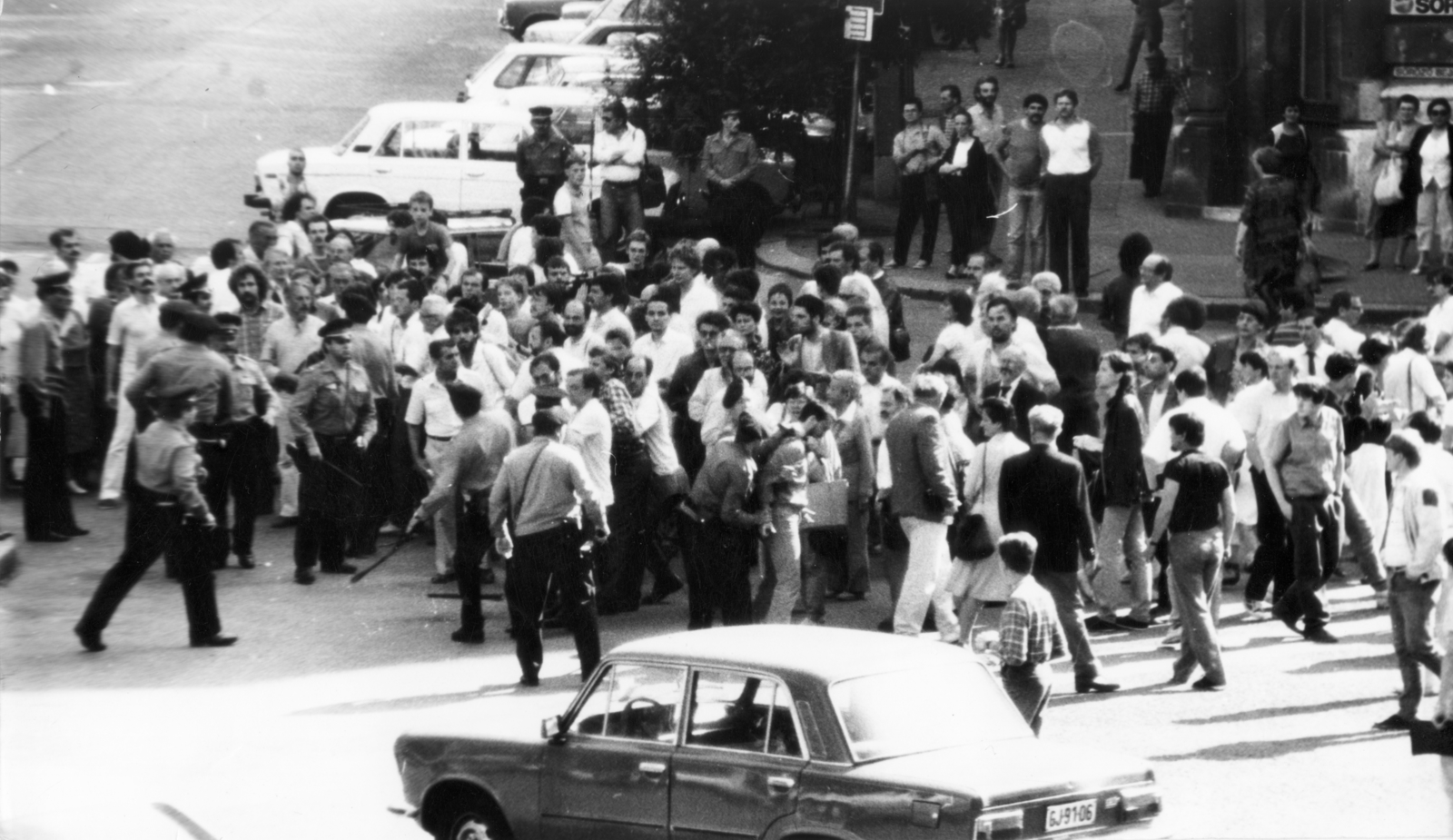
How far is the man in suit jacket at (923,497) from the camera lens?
12453 millimetres

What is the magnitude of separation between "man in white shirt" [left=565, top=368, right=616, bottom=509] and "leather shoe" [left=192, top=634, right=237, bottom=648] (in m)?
2.30

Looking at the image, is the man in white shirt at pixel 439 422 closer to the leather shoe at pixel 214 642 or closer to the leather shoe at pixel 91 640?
the leather shoe at pixel 214 642

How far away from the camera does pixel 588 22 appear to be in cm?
2938

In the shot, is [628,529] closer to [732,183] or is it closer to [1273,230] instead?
[1273,230]

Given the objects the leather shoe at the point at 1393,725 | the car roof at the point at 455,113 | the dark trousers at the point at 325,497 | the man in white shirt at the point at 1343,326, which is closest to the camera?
the leather shoe at the point at 1393,725

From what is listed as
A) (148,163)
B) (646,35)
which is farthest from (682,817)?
(148,163)

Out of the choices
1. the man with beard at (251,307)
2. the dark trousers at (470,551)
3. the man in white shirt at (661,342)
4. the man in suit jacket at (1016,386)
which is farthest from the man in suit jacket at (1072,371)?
the man with beard at (251,307)

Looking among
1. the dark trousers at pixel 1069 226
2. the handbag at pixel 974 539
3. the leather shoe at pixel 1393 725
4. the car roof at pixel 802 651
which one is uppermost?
the dark trousers at pixel 1069 226

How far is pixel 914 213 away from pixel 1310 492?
8668 millimetres

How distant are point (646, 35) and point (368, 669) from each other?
39.8ft

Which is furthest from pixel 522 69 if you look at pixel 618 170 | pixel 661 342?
pixel 661 342

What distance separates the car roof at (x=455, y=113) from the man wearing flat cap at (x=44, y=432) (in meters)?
9.33

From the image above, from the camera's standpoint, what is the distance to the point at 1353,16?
2219cm

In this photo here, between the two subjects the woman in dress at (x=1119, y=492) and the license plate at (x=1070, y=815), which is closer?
the license plate at (x=1070, y=815)
